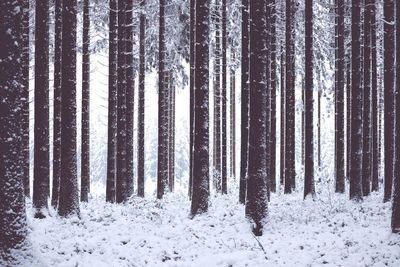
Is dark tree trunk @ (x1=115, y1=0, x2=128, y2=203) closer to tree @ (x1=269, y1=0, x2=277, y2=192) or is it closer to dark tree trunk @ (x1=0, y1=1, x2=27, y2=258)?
tree @ (x1=269, y1=0, x2=277, y2=192)

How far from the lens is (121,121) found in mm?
15555

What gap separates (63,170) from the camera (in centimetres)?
1102

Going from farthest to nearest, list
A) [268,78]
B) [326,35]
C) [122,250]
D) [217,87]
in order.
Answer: [326,35], [217,87], [268,78], [122,250]

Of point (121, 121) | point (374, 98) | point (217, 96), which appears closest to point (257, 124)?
point (121, 121)

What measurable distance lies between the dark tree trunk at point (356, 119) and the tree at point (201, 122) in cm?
523

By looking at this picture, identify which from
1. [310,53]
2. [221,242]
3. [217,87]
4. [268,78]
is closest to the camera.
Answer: [221,242]

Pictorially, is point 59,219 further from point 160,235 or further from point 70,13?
point 70,13

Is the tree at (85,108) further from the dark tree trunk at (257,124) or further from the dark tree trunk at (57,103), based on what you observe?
the dark tree trunk at (257,124)

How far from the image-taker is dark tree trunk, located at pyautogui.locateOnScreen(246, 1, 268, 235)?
1049cm

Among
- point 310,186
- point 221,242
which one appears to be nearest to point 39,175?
point 221,242

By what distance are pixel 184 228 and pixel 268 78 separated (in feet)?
28.0

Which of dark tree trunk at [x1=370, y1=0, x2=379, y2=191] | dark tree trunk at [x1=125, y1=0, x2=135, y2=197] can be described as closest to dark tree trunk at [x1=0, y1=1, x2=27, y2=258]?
dark tree trunk at [x1=125, y1=0, x2=135, y2=197]

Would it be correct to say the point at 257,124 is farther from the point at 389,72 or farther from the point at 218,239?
the point at 389,72

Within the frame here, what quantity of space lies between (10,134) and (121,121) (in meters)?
8.93
